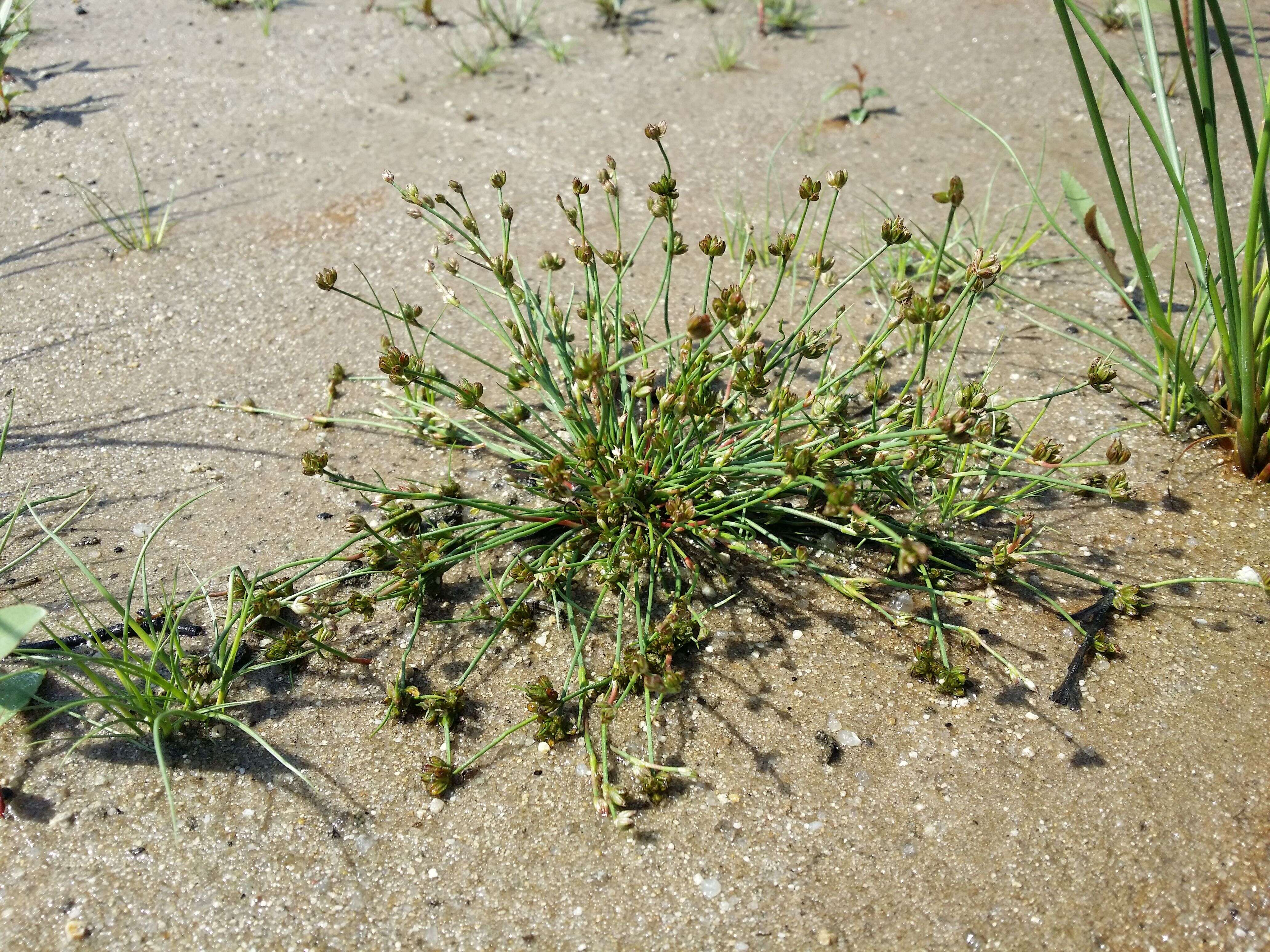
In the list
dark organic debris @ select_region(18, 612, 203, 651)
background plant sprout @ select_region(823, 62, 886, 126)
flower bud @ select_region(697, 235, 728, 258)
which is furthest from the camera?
background plant sprout @ select_region(823, 62, 886, 126)

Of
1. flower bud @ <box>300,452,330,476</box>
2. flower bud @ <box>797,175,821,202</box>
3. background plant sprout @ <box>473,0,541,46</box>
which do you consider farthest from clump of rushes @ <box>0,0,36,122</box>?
flower bud @ <box>797,175,821,202</box>

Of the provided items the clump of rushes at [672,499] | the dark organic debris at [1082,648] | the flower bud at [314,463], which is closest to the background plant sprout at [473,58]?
the clump of rushes at [672,499]

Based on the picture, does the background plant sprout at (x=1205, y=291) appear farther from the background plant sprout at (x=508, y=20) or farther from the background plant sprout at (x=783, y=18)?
the background plant sprout at (x=508, y=20)

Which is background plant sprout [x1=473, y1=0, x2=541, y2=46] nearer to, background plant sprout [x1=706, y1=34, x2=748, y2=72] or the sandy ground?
background plant sprout [x1=706, y1=34, x2=748, y2=72]

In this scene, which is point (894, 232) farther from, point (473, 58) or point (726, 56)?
point (473, 58)

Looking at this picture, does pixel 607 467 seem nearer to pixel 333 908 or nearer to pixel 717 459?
pixel 717 459

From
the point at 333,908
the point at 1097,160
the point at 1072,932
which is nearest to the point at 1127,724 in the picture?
the point at 1072,932
